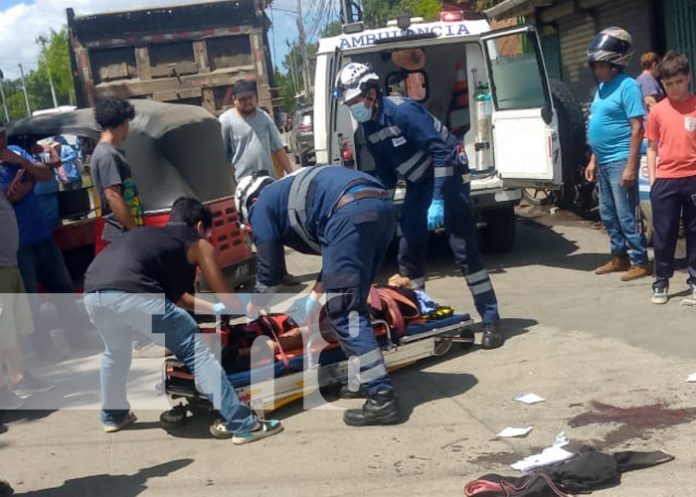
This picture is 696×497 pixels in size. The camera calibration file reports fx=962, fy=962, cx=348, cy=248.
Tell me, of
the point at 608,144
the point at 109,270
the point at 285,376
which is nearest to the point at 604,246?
the point at 608,144

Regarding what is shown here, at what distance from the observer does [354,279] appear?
17.3 feet

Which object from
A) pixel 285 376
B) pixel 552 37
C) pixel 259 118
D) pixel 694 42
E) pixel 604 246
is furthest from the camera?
pixel 552 37

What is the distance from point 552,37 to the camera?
17.5 meters

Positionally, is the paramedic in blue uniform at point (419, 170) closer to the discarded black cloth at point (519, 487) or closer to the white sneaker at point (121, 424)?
the white sneaker at point (121, 424)

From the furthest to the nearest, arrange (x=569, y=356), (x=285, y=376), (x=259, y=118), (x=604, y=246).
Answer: (x=604, y=246) < (x=259, y=118) < (x=569, y=356) < (x=285, y=376)

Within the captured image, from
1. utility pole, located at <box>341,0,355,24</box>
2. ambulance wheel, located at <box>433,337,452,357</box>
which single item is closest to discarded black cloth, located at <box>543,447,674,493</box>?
ambulance wheel, located at <box>433,337,452,357</box>

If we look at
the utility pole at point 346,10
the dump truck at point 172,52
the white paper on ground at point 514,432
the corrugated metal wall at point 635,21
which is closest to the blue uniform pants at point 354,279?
the white paper on ground at point 514,432

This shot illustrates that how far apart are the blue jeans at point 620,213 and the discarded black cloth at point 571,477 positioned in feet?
12.7

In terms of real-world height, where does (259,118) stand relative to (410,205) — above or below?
above

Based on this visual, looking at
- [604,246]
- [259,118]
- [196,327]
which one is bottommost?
[604,246]

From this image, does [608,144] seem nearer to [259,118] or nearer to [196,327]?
[259,118]

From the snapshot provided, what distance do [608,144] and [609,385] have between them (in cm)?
303

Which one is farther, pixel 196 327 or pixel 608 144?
pixel 608 144

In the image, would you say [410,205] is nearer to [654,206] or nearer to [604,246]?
[654,206]
